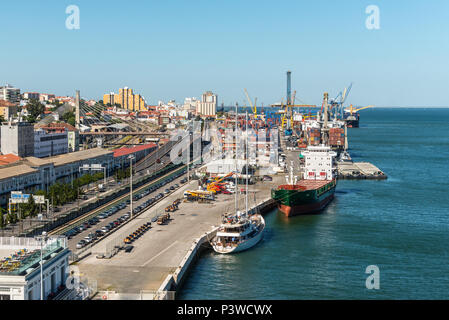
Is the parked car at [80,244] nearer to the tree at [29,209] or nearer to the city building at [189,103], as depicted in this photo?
the tree at [29,209]

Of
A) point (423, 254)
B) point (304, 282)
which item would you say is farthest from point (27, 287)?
point (423, 254)

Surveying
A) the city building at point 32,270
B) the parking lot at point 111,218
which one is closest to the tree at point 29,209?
the parking lot at point 111,218

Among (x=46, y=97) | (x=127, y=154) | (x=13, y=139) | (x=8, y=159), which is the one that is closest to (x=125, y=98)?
(x=46, y=97)

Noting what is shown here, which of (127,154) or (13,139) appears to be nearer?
(13,139)

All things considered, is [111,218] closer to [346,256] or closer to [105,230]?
[105,230]

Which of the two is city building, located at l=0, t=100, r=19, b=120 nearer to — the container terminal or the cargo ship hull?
the container terminal
